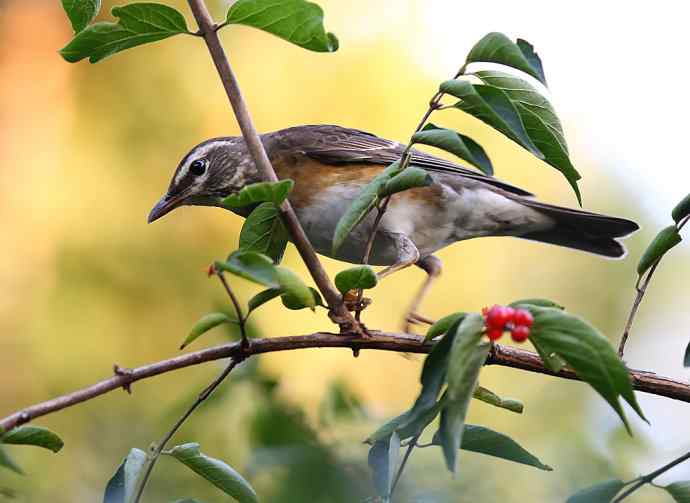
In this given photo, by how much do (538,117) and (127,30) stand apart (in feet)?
3.86

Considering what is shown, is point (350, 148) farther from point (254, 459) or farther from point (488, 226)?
point (254, 459)

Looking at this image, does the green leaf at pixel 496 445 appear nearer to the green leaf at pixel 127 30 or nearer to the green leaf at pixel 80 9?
the green leaf at pixel 127 30

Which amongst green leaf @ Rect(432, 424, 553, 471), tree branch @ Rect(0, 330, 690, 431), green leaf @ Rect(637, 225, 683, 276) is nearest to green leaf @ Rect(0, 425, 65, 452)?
tree branch @ Rect(0, 330, 690, 431)

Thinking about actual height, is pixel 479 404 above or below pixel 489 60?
below

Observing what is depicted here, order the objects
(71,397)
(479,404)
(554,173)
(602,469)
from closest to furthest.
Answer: (71,397), (602,469), (479,404), (554,173)

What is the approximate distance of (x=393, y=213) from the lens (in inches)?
203

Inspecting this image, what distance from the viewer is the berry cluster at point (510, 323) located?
210cm

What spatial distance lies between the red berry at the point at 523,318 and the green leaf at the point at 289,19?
35.8 inches

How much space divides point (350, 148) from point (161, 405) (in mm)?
3521

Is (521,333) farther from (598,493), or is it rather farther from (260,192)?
(260,192)

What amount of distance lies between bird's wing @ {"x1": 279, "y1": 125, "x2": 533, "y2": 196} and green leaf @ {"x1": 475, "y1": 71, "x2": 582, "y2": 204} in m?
2.69

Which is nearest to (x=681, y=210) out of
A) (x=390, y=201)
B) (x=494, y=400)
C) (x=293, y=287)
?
(x=494, y=400)

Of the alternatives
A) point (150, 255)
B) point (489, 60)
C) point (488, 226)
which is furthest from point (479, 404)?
point (489, 60)

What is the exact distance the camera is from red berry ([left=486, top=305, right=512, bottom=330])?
83.4 inches
